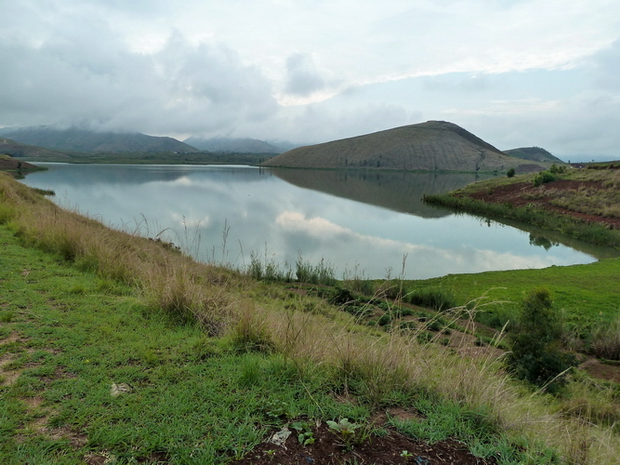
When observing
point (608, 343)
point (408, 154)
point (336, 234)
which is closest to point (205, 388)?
point (608, 343)

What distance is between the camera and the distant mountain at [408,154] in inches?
5251

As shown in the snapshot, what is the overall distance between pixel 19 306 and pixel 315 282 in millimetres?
10141

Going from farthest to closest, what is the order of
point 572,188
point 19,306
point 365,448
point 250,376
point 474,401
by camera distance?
point 572,188, point 19,306, point 250,376, point 474,401, point 365,448

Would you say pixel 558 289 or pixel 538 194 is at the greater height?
pixel 538 194

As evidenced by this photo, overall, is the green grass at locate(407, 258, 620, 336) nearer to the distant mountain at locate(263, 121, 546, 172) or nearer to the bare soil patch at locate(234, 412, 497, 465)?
the bare soil patch at locate(234, 412, 497, 465)

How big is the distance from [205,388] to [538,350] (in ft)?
18.3

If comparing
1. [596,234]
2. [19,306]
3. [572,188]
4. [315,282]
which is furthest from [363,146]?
[19,306]

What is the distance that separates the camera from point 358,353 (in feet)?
11.3

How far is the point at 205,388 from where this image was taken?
121 inches

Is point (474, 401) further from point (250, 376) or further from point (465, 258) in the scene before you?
point (465, 258)

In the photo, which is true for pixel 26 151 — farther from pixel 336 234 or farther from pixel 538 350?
pixel 538 350

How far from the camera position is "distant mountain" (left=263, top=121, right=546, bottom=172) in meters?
133

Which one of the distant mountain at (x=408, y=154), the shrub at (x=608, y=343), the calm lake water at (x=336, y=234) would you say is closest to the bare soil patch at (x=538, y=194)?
the calm lake water at (x=336, y=234)

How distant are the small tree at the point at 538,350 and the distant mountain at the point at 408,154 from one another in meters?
132
